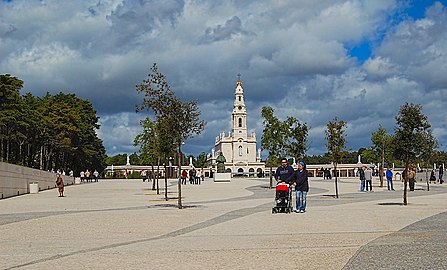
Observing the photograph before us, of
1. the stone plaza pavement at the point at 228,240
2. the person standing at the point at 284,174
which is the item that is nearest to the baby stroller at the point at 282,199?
the person standing at the point at 284,174

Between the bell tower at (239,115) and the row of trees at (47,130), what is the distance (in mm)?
72639

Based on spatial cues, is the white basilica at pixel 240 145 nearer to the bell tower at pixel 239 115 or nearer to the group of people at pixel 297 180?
the bell tower at pixel 239 115

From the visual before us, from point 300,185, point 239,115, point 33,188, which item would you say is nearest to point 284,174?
point 300,185

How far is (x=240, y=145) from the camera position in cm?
18312

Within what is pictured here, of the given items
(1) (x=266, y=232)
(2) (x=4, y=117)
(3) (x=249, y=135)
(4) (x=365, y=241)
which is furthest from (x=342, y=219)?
(3) (x=249, y=135)

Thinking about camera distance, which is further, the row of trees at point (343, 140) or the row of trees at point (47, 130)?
the row of trees at point (47, 130)

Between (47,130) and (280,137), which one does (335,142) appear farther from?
(47,130)

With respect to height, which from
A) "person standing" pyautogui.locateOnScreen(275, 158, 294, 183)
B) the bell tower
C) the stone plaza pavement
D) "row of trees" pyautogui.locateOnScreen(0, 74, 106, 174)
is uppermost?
the bell tower

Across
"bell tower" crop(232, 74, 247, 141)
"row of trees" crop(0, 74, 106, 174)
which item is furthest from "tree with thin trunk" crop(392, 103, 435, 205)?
"bell tower" crop(232, 74, 247, 141)

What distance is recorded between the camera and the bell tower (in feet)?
569

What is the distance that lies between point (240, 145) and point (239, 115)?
976cm

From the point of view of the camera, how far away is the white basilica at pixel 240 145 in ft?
579

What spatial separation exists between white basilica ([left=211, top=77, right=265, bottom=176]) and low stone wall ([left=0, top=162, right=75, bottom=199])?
122977 millimetres

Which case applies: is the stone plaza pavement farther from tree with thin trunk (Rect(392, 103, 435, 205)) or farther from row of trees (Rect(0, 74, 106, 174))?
row of trees (Rect(0, 74, 106, 174))
